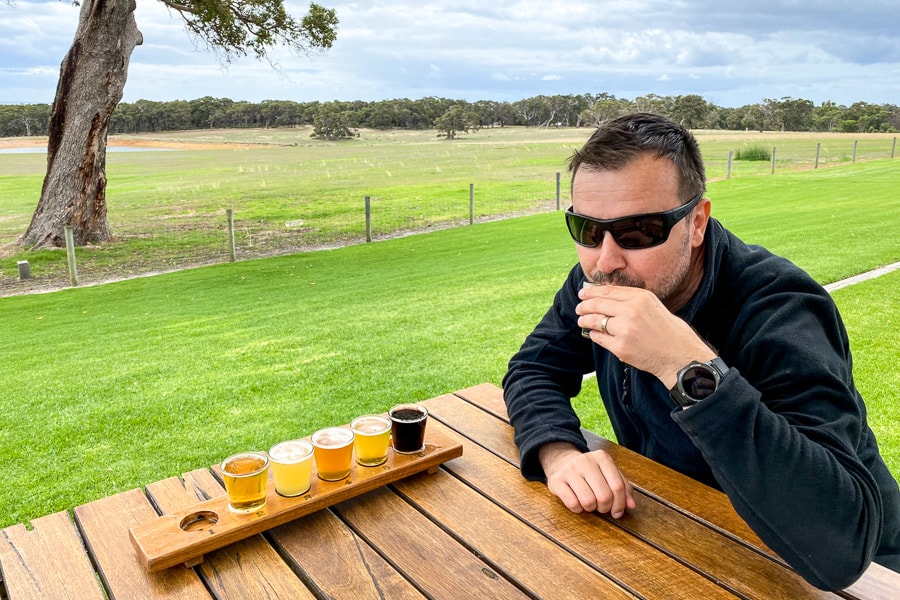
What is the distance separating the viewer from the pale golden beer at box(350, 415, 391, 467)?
1.79 meters

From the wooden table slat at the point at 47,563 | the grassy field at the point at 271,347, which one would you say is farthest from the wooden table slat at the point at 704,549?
the grassy field at the point at 271,347

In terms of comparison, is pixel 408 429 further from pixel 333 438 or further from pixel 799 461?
pixel 799 461

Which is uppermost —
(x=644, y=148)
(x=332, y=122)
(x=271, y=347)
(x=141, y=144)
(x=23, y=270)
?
(x=332, y=122)

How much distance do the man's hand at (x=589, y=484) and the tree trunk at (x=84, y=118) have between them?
52.2 feet

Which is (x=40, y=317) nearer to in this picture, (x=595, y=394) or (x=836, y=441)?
(x=595, y=394)

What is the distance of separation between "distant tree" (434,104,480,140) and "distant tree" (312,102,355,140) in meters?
9.03

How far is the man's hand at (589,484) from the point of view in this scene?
1.62m

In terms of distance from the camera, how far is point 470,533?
5.12 ft

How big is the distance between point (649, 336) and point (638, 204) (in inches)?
15.0

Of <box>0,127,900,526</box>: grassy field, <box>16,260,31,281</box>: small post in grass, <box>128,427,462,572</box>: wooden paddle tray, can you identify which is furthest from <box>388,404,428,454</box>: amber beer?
<box>16,260,31,281</box>: small post in grass

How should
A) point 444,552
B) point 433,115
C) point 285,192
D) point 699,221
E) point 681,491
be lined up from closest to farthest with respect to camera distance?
point 444,552 → point 681,491 → point 699,221 → point 285,192 → point 433,115

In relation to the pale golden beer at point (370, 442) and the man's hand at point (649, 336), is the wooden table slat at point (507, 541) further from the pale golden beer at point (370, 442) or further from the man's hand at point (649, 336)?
the man's hand at point (649, 336)

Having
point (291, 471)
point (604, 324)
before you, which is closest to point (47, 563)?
point (291, 471)

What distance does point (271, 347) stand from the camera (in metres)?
6.46
